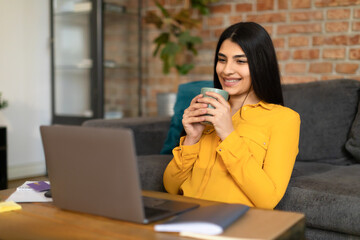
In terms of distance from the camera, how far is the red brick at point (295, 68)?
2.97 meters

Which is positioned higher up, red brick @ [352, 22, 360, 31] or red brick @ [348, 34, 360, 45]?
red brick @ [352, 22, 360, 31]

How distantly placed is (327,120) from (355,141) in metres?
0.17

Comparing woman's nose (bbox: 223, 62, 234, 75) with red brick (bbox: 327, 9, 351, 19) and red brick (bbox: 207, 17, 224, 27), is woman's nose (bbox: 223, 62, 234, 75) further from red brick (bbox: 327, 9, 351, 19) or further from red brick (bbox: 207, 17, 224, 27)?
red brick (bbox: 207, 17, 224, 27)

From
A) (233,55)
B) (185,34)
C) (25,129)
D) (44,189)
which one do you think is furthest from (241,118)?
(25,129)

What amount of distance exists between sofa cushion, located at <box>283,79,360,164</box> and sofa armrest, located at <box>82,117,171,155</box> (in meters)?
0.73

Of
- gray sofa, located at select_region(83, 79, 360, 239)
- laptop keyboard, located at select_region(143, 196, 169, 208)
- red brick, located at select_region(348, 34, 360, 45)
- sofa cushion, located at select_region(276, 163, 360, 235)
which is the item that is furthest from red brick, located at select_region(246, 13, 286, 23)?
laptop keyboard, located at select_region(143, 196, 169, 208)

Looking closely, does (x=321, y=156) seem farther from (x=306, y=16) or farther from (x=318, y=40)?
(x=306, y=16)

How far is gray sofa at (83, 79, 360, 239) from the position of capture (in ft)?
5.33

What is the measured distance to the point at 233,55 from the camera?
1.49 m

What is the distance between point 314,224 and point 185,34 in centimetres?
193

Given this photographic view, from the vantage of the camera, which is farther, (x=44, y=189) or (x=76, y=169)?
(x=44, y=189)

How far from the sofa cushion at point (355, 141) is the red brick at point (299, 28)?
0.89m

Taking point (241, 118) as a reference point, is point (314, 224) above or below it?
below

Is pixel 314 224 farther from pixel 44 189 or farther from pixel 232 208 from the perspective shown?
pixel 44 189
